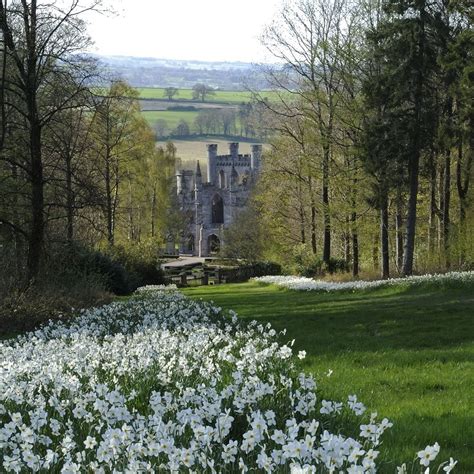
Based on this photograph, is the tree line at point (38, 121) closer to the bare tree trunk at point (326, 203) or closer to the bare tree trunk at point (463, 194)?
the bare tree trunk at point (326, 203)

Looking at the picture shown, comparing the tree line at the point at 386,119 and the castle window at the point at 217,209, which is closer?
the tree line at the point at 386,119

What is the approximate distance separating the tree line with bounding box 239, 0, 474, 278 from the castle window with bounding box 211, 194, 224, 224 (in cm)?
4821

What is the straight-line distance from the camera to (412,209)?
2700 centimetres

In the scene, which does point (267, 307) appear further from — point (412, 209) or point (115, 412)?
point (115, 412)

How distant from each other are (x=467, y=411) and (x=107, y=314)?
31.8 ft

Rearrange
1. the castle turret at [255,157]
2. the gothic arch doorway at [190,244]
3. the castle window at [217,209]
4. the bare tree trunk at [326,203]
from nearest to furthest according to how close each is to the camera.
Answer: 1. the bare tree trunk at [326,203]
2. the castle window at [217,209]
3. the gothic arch doorway at [190,244]
4. the castle turret at [255,157]

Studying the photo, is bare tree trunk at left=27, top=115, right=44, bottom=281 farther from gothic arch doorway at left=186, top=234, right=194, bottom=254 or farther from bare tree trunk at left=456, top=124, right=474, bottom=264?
gothic arch doorway at left=186, top=234, right=194, bottom=254

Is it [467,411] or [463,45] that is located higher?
[463,45]

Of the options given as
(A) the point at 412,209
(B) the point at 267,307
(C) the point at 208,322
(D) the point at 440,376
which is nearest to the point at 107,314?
(C) the point at 208,322

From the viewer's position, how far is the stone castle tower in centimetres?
8706

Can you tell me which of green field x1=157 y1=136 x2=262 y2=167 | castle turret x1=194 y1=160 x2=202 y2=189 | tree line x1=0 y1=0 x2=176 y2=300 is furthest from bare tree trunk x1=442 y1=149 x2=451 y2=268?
green field x1=157 y1=136 x2=262 y2=167

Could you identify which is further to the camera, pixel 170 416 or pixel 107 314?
pixel 107 314

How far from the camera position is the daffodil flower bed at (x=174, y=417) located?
4.57 meters

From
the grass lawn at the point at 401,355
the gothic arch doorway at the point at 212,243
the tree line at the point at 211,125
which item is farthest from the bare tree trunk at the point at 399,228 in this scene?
the tree line at the point at 211,125
